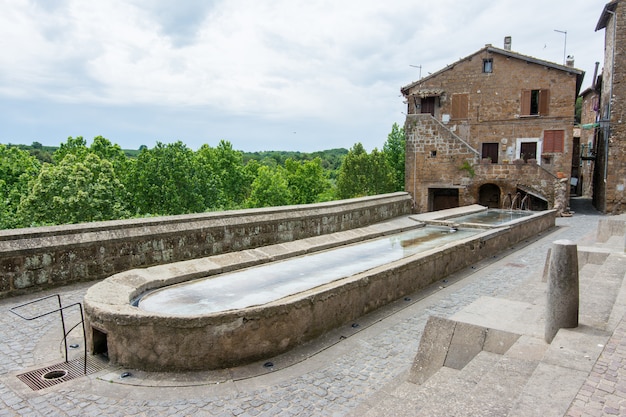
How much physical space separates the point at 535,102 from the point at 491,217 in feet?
42.8

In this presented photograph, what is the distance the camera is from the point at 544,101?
78.0 ft

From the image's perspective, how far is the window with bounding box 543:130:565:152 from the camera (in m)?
23.7

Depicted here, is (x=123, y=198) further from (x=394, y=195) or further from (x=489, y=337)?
(x=489, y=337)

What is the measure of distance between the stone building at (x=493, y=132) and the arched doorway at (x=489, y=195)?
0.05 metres

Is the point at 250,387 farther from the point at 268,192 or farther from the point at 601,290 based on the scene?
the point at 268,192

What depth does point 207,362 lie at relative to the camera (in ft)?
14.5

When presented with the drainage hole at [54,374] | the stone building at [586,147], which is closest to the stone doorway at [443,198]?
the stone building at [586,147]

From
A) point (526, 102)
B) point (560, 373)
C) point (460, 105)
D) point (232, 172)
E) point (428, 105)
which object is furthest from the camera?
point (232, 172)

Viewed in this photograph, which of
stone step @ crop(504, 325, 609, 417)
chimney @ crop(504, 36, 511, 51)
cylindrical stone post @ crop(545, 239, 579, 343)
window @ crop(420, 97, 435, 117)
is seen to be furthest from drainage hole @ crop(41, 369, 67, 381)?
chimney @ crop(504, 36, 511, 51)

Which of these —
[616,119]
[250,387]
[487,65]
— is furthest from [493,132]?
[250,387]

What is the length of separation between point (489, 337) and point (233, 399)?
2.56 metres

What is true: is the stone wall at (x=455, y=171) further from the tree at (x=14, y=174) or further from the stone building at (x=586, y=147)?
the tree at (x=14, y=174)

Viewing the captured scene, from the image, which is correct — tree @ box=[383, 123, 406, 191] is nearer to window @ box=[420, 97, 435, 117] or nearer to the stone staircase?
window @ box=[420, 97, 435, 117]

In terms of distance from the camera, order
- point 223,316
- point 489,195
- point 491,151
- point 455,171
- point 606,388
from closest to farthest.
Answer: point 606,388
point 223,316
point 455,171
point 489,195
point 491,151
